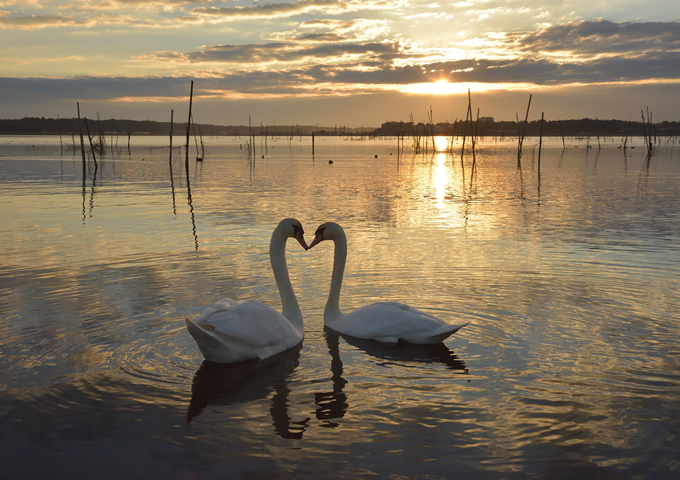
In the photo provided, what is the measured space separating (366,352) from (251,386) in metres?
1.59

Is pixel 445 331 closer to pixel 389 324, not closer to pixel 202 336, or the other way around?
pixel 389 324

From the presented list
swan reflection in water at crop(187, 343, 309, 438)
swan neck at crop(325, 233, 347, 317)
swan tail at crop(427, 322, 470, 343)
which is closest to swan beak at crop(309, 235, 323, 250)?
swan neck at crop(325, 233, 347, 317)

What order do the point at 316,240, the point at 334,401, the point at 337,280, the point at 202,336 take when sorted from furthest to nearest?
the point at 337,280
the point at 316,240
the point at 202,336
the point at 334,401

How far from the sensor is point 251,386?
600 centimetres

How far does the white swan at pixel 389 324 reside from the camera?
6902mm

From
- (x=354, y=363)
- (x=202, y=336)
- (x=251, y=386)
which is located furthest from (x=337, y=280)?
(x=202, y=336)

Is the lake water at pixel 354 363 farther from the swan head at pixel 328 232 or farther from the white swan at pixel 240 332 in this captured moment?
the swan head at pixel 328 232

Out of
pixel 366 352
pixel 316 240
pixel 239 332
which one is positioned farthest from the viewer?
pixel 316 240

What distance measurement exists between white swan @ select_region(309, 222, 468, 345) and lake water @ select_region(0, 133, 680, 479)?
0.60 ft

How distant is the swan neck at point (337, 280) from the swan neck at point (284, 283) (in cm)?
53

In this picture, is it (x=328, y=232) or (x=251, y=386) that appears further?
(x=328, y=232)

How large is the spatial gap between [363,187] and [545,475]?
23.8 m

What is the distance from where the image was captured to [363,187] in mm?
27688

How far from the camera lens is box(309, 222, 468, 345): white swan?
6.90 metres
